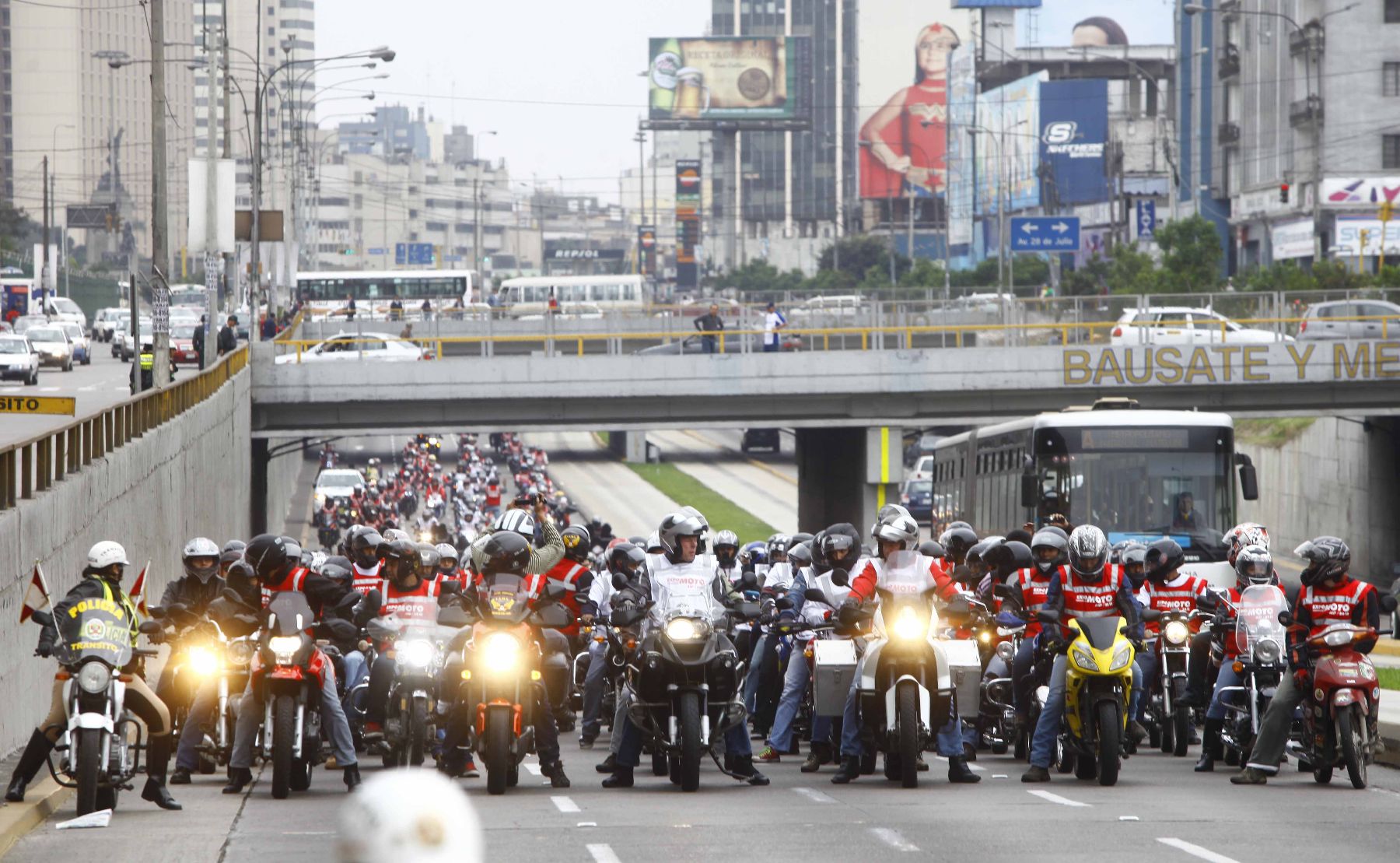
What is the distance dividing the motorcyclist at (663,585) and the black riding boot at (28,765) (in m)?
3.46

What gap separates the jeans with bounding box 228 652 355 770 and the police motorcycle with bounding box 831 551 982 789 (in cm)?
312

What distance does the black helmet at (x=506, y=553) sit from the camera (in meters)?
12.6

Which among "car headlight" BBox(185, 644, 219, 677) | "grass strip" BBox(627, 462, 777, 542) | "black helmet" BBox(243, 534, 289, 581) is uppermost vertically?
"black helmet" BBox(243, 534, 289, 581)

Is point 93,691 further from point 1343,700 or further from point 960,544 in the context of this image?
point 960,544

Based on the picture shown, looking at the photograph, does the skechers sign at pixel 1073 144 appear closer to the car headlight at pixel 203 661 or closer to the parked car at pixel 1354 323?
the parked car at pixel 1354 323

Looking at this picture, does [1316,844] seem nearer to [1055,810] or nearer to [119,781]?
[1055,810]

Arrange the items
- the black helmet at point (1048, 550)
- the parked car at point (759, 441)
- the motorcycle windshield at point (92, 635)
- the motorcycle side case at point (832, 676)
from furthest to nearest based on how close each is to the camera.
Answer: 1. the parked car at point (759, 441)
2. the black helmet at point (1048, 550)
3. the motorcycle side case at point (832, 676)
4. the motorcycle windshield at point (92, 635)

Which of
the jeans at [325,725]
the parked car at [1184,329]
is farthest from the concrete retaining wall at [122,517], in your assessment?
the parked car at [1184,329]

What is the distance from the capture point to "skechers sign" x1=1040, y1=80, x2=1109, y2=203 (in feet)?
371

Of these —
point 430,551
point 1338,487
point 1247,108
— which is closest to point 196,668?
point 430,551

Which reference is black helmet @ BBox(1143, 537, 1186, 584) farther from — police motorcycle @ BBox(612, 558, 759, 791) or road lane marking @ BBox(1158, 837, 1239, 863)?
road lane marking @ BBox(1158, 837, 1239, 863)

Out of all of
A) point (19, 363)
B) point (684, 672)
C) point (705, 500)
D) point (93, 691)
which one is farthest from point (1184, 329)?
point (705, 500)

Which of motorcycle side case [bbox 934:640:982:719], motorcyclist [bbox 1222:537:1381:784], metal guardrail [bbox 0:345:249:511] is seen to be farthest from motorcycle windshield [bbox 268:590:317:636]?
motorcyclist [bbox 1222:537:1381:784]

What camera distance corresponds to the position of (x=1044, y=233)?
88188 millimetres
